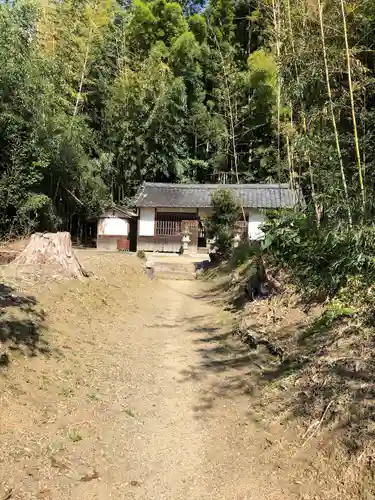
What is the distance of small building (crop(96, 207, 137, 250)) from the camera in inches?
734

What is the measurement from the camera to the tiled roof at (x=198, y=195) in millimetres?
18328

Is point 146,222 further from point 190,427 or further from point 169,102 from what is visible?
point 190,427

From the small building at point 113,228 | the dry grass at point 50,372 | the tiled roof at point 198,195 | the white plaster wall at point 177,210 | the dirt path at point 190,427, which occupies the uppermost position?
the tiled roof at point 198,195

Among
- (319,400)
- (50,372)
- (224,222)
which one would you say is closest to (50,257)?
(50,372)

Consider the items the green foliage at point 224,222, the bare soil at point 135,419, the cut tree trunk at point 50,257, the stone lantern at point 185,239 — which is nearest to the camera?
the bare soil at point 135,419

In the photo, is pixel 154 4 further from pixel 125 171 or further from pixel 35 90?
pixel 35 90

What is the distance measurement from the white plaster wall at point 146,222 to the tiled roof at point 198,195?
531 mm

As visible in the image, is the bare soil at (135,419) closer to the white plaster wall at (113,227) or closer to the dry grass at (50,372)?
the dry grass at (50,372)

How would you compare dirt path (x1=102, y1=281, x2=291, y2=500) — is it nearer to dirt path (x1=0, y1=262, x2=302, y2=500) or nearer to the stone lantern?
dirt path (x1=0, y1=262, x2=302, y2=500)

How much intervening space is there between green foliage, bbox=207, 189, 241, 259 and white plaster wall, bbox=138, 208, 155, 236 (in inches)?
230

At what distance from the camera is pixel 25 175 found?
44.0ft

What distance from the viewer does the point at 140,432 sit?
3.05 metres

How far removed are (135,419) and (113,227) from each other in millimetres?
16005

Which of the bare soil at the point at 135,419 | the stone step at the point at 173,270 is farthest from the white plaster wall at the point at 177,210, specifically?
the bare soil at the point at 135,419
